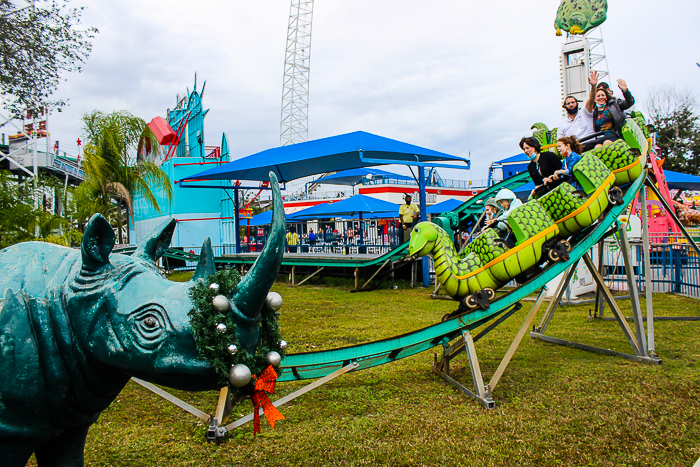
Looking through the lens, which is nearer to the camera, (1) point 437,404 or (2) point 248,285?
(2) point 248,285

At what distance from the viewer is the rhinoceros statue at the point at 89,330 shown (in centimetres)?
132

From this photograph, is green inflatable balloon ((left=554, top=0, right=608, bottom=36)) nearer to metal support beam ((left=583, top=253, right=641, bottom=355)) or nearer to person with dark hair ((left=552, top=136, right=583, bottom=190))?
person with dark hair ((left=552, top=136, right=583, bottom=190))

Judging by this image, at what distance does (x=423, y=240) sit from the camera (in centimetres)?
421

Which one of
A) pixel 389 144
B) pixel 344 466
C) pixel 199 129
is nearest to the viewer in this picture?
pixel 344 466

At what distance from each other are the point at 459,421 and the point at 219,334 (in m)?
2.86

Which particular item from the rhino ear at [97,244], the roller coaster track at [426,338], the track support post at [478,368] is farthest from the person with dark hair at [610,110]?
the rhino ear at [97,244]

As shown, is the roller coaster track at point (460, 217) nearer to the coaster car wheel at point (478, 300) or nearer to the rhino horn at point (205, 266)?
the coaster car wheel at point (478, 300)

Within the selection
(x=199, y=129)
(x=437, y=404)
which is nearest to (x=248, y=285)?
(x=437, y=404)

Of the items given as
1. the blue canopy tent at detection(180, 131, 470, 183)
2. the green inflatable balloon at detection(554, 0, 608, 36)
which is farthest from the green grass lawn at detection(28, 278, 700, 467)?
the green inflatable balloon at detection(554, 0, 608, 36)

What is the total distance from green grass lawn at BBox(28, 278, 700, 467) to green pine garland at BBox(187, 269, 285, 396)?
187 centimetres

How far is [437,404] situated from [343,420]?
0.89 m

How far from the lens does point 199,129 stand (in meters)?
19.4

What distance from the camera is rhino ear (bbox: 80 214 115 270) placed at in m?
1.36

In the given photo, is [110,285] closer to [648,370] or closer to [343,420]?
[343,420]
